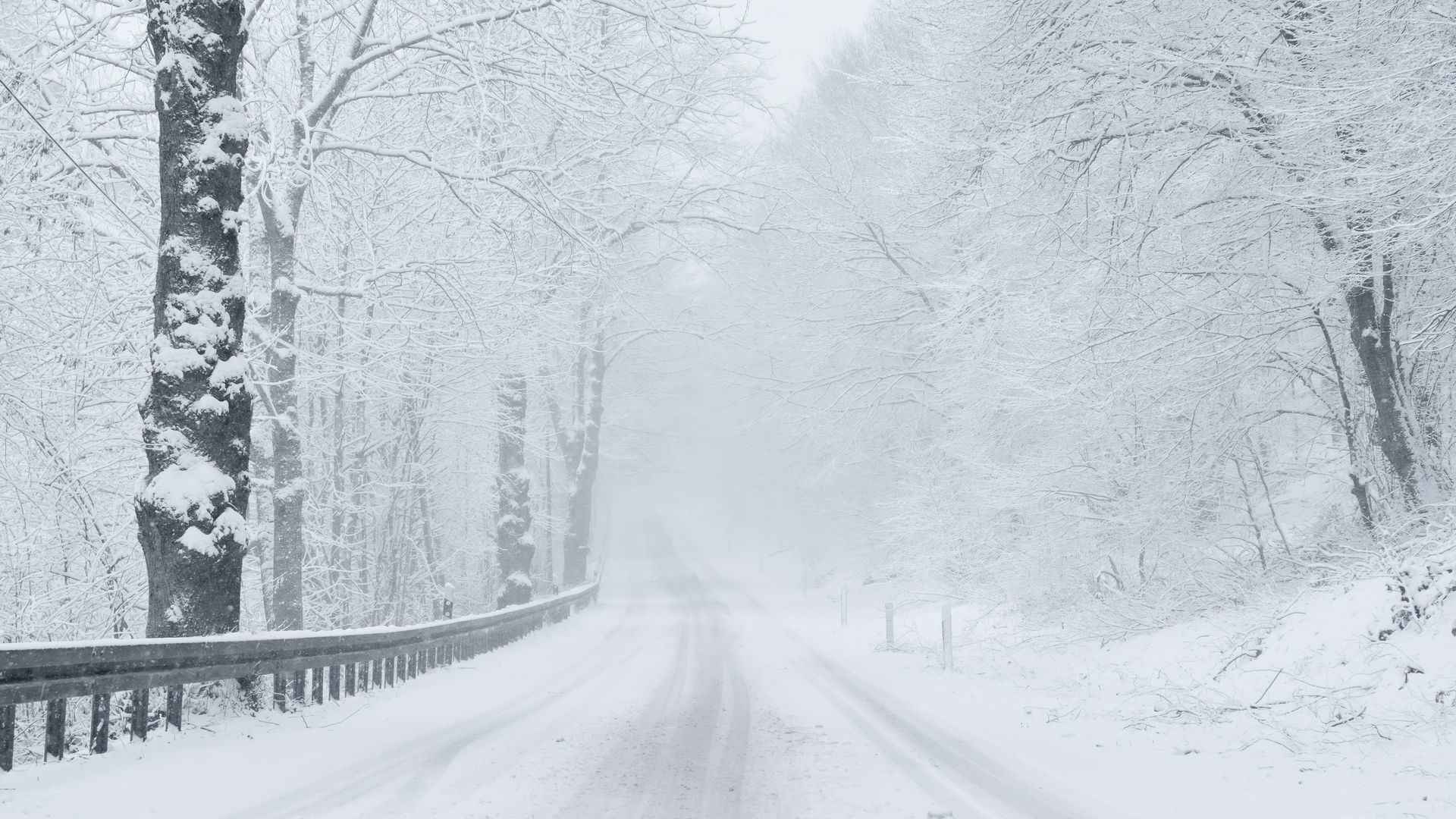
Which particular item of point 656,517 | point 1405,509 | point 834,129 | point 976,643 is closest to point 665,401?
point 656,517

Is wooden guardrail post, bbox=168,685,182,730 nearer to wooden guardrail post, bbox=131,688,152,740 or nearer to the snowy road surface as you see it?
the snowy road surface

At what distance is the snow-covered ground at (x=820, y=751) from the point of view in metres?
5.38

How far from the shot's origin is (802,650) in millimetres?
16125

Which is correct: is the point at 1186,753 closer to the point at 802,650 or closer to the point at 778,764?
the point at 778,764

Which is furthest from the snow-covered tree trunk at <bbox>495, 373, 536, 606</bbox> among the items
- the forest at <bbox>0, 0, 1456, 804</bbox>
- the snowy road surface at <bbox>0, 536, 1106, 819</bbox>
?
the snowy road surface at <bbox>0, 536, 1106, 819</bbox>

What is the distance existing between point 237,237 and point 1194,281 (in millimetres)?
9406

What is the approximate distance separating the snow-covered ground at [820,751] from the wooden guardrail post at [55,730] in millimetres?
127

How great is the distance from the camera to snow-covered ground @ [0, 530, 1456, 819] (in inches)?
212

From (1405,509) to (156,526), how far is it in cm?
1099

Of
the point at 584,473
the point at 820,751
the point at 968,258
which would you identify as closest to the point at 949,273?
the point at 968,258

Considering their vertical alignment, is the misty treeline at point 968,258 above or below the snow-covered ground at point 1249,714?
above

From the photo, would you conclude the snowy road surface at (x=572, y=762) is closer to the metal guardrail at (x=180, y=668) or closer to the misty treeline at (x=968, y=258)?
the metal guardrail at (x=180, y=668)

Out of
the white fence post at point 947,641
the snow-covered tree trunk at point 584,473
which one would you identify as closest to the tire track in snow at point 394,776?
the white fence post at point 947,641

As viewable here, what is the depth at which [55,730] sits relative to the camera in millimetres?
5664
